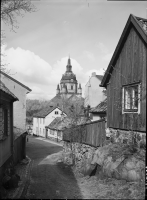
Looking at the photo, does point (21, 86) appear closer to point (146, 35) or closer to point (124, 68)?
point (124, 68)

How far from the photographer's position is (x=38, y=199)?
7.09 meters

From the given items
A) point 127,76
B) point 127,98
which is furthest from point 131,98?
point 127,76

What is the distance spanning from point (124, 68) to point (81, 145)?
8070 mm

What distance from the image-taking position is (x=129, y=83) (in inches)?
382

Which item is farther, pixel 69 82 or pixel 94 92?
pixel 69 82

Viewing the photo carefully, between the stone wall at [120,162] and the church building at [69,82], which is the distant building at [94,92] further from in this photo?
the church building at [69,82]

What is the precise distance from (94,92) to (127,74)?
76.3 ft

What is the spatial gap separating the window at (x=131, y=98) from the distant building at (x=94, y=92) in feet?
73.4

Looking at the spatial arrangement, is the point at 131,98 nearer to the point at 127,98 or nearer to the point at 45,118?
the point at 127,98

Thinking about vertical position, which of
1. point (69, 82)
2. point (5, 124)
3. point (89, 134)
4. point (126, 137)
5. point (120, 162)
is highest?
point (69, 82)

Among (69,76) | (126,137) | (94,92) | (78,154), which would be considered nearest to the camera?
(126,137)

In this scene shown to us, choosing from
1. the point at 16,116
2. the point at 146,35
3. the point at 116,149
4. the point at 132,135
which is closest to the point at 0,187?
the point at 116,149

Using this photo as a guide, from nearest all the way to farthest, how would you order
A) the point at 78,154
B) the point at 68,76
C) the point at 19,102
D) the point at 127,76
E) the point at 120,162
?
the point at 120,162, the point at 127,76, the point at 78,154, the point at 19,102, the point at 68,76

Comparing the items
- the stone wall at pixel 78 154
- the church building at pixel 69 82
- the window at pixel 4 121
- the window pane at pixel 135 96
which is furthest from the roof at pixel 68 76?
the window pane at pixel 135 96
